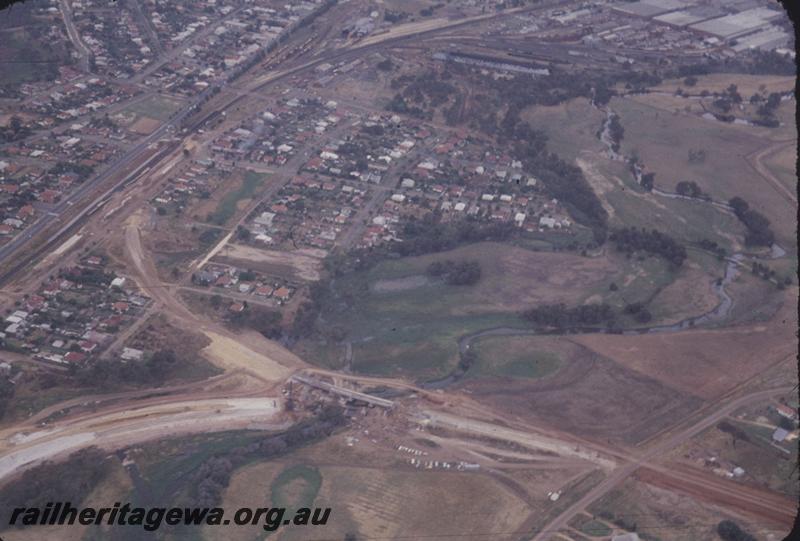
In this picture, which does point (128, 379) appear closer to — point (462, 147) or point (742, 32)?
point (462, 147)

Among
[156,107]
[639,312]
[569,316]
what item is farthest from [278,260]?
[156,107]

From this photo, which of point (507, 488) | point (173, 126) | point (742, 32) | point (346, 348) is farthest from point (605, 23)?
point (507, 488)

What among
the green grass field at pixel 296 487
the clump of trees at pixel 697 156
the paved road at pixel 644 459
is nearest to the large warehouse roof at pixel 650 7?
the clump of trees at pixel 697 156

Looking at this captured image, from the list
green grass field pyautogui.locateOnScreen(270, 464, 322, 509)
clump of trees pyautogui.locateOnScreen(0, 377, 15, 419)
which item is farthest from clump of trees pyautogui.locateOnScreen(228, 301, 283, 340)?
clump of trees pyautogui.locateOnScreen(0, 377, 15, 419)

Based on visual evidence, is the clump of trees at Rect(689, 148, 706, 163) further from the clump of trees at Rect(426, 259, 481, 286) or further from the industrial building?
the industrial building

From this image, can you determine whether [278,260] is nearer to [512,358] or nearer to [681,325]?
[512,358]

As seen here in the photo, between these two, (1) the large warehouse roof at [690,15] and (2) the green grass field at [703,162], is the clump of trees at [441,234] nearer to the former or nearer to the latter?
(2) the green grass field at [703,162]
